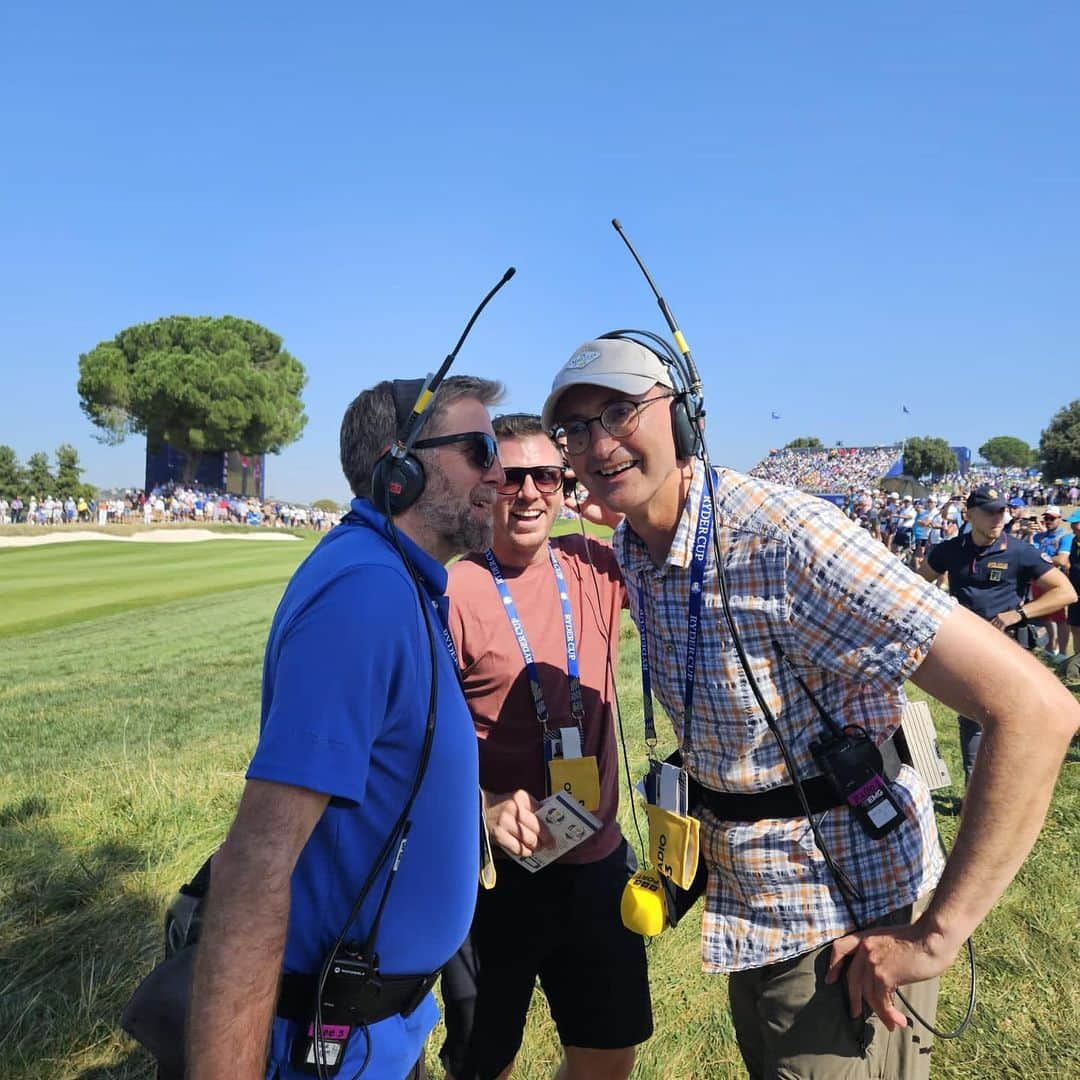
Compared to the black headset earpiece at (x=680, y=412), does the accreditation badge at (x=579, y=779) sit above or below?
below

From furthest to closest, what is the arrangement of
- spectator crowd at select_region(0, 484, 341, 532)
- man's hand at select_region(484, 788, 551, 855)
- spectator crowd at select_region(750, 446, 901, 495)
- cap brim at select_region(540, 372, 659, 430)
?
spectator crowd at select_region(750, 446, 901, 495) < spectator crowd at select_region(0, 484, 341, 532) < man's hand at select_region(484, 788, 551, 855) < cap brim at select_region(540, 372, 659, 430)

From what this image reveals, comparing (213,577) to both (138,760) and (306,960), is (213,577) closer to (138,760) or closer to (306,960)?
(138,760)

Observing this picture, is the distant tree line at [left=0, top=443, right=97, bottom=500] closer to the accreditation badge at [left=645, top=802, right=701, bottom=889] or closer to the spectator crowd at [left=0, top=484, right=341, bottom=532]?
the spectator crowd at [left=0, top=484, right=341, bottom=532]

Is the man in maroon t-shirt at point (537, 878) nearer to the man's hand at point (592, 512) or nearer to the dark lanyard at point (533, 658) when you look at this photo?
the dark lanyard at point (533, 658)

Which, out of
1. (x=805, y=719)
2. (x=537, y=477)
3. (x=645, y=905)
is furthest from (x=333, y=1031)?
(x=537, y=477)

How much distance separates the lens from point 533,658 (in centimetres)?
317

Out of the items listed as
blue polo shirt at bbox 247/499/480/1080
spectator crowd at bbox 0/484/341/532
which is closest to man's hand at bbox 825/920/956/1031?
blue polo shirt at bbox 247/499/480/1080

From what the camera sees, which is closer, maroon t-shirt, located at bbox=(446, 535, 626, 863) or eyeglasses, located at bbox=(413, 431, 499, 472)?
eyeglasses, located at bbox=(413, 431, 499, 472)

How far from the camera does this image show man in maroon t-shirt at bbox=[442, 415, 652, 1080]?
120 inches

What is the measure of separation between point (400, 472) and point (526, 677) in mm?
1330

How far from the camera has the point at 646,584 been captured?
7.77ft

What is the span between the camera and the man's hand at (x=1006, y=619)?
7.95 m

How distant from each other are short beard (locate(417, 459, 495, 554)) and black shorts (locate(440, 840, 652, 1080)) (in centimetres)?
148

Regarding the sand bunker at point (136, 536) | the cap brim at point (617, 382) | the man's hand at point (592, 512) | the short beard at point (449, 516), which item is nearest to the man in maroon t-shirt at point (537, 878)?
the man's hand at point (592, 512)
